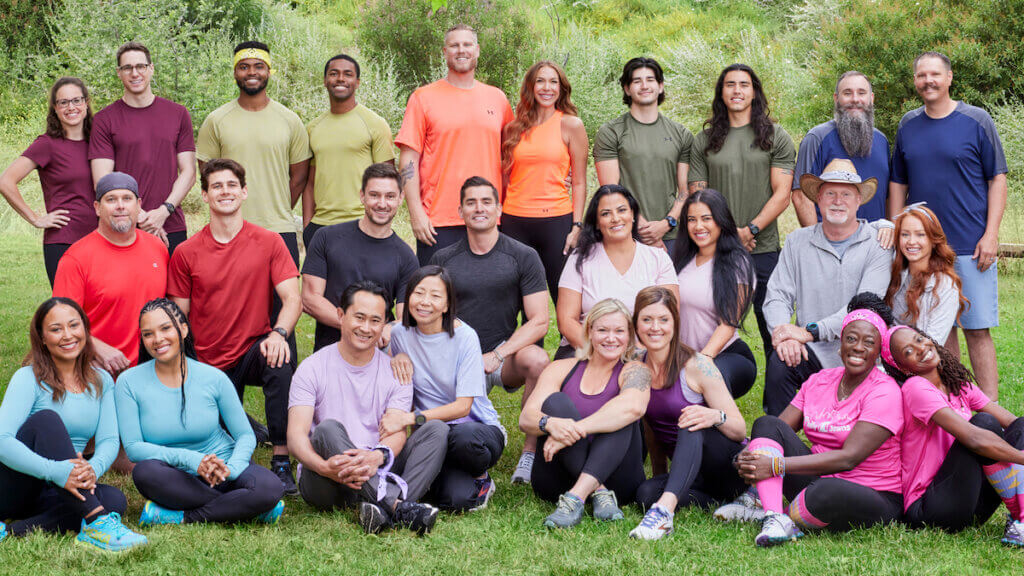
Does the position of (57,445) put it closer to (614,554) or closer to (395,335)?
(395,335)

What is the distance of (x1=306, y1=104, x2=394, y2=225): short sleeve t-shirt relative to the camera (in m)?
6.71

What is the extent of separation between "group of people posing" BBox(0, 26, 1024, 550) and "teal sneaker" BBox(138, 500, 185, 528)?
1 centimetres

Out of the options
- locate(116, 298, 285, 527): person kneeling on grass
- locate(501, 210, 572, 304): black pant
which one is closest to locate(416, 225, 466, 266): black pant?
locate(501, 210, 572, 304): black pant

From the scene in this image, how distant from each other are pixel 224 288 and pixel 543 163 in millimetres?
2225

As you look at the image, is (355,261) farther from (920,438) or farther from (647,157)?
(920,438)

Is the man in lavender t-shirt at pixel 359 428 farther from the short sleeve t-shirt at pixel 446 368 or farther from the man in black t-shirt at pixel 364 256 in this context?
the man in black t-shirt at pixel 364 256

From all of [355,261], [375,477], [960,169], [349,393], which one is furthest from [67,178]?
[960,169]

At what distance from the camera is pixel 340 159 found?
675 cm

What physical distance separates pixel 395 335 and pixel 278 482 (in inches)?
41.0

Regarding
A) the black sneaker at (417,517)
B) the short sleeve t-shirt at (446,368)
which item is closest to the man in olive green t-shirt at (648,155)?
the short sleeve t-shirt at (446,368)

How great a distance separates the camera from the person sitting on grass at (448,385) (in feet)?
16.3

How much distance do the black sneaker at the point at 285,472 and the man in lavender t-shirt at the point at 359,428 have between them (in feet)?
1.11

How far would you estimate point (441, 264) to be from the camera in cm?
588

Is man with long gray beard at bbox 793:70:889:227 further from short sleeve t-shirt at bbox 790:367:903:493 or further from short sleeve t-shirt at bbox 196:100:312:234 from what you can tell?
short sleeve t-shirt at bbox 196:100:312:234
